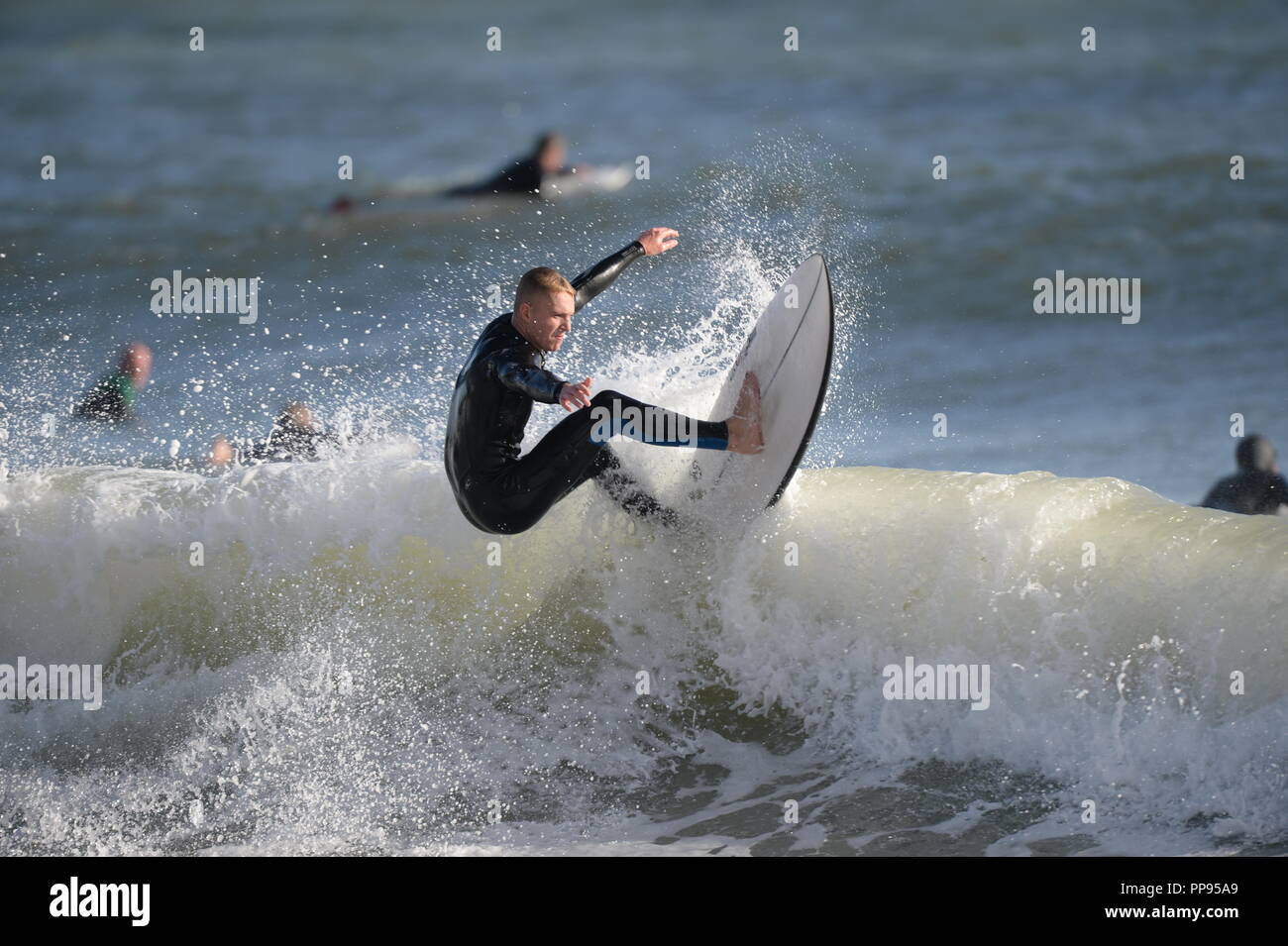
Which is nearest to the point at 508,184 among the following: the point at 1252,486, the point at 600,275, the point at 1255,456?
the point at 1255,456

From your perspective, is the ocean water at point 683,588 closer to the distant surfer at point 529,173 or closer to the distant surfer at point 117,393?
the distant surfer at point 117,393

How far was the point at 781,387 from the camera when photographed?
17.7 feet

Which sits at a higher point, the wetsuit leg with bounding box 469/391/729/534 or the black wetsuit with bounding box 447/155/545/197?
the black wetsuit with bounding box 447/155/545/197

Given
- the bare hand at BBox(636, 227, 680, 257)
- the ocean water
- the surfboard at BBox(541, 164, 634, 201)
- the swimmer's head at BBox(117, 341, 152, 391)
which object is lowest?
the ocean water

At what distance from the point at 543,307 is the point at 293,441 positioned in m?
2.85

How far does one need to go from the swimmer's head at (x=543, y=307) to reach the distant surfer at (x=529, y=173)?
449 inches

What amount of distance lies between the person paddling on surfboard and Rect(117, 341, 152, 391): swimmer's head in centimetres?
553

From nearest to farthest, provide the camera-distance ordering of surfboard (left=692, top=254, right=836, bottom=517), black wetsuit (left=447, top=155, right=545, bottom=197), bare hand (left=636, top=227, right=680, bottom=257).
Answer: surfboard (left=692, top=254, right=836, bottom=517) → bare hand (left=636, top=227, right=680, bottom=257) → black wetsuit (left=447, top=155, right=545, bottom=197)

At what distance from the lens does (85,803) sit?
5.20 m

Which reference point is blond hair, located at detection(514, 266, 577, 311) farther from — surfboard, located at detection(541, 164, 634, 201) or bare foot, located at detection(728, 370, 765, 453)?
surfboard, located at detection(541, 164, 634, 201)

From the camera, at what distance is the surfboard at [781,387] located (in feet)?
16.8

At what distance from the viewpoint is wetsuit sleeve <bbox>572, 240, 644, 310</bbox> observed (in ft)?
17.9

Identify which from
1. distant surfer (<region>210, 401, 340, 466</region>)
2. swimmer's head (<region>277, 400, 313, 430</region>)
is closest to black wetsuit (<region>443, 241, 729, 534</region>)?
distant surfer (<region>210, 401, 340, 466</region>)
